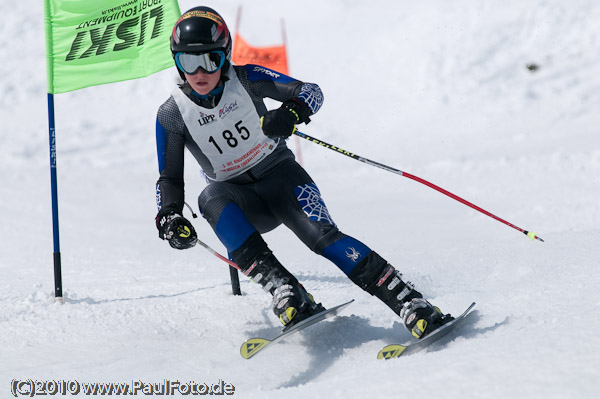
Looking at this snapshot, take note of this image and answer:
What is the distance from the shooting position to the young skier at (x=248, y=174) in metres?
3.29

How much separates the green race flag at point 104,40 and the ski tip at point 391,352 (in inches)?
110

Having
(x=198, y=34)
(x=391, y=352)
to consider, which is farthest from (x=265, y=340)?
(x=198, y=34)

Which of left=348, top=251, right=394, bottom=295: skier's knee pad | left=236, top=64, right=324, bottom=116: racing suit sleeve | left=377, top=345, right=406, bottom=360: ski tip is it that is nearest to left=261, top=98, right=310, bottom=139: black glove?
left=236, top=64, right=324, bottom=116: racing suit sleeve

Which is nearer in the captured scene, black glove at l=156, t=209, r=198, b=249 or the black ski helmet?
the black ski helmet

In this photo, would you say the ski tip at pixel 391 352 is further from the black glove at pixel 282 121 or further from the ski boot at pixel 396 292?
the black glove at pixel 282 121

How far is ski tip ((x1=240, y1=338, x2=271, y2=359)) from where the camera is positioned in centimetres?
307

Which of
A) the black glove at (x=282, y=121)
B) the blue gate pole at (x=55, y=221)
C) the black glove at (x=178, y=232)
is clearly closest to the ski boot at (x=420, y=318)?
the black glove at (x=282, y=121)

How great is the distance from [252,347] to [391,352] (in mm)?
698

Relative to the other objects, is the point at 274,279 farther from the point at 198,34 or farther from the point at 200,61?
the point at 198,34

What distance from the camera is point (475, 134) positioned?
11609mm

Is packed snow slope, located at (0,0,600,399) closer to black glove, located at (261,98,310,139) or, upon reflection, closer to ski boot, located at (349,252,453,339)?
ski boot, located at (349,252,453,339)

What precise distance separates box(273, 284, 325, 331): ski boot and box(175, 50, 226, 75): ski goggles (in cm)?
130

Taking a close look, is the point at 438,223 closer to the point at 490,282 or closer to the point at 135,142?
the point at 490,282

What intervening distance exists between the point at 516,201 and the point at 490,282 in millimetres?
4325
